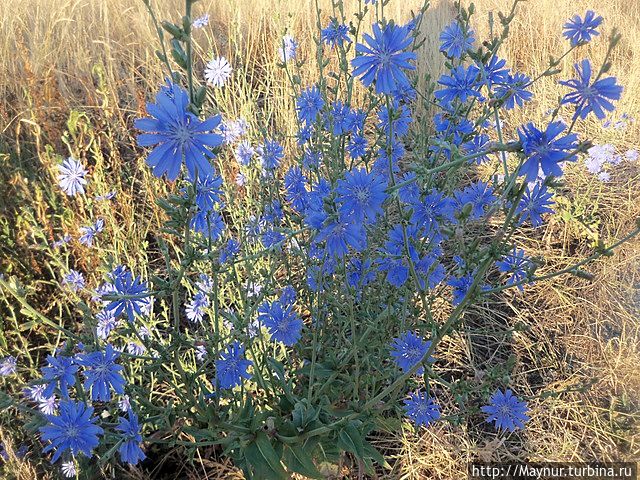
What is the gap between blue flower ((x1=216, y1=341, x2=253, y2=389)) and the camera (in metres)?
1.67

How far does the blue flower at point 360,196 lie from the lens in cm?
123

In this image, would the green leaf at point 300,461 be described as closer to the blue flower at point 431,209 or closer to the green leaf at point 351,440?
the green leaf at point 351,440

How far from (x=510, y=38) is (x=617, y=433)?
514 cm

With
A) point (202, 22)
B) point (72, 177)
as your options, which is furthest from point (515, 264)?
point (202, 22)

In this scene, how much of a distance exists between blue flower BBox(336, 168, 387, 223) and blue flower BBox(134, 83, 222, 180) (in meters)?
0.38

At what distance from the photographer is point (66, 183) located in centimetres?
221

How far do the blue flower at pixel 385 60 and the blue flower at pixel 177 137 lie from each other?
490mm

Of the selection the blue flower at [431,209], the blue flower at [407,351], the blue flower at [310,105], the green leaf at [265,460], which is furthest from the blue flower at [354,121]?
the green leaf at [265,460]

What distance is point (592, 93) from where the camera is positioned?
3.84 ft

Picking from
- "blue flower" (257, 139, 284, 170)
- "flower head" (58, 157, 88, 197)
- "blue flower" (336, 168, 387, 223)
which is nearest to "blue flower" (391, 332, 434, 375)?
"blue flower" (336, 168, 387, 223)

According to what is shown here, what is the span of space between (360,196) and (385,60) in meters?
0.40

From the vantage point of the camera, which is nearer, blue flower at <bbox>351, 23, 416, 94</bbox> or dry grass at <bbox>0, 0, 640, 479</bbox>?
blue flower at <bbox>351, 23, 416, 94</bbox>

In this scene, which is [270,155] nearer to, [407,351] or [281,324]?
[281,324]

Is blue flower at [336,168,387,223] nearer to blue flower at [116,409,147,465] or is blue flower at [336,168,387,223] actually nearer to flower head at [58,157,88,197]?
blue flower at [116,409,147,465]
